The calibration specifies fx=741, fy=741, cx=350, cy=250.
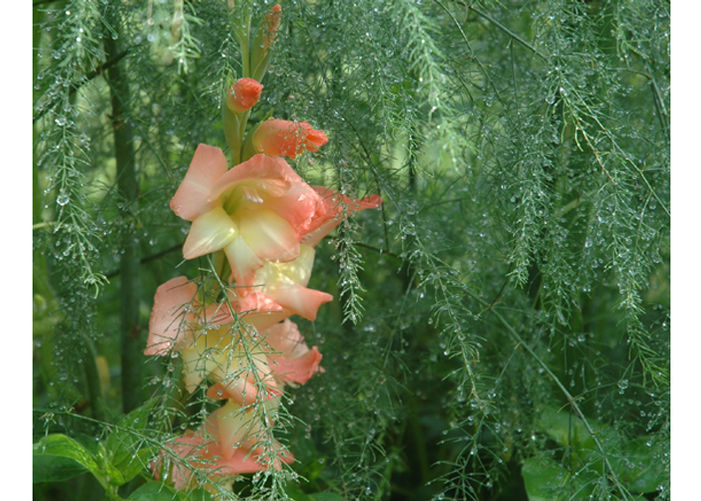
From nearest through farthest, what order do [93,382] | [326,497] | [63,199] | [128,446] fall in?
[63,199], [128,446], [326,497], [93,382]

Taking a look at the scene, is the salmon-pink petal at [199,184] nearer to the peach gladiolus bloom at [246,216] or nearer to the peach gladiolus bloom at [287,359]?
the peach gladiolus bloom at [246,216]

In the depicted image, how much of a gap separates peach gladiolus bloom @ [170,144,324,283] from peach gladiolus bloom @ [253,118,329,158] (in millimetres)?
12

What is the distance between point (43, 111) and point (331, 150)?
0.65 ft

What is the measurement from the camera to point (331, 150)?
55 centimetres

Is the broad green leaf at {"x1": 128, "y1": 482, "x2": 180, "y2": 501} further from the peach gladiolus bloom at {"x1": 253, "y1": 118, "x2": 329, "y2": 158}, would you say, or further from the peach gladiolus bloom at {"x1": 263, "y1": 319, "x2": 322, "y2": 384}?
the peach gladiolus bloom at {"x1": 253, "y1": 118, "x2": 329, "y2": 158}

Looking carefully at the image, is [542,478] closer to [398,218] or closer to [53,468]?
[398,218]

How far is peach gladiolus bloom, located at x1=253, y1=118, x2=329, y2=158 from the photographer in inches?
18.7

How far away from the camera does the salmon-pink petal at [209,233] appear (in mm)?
479

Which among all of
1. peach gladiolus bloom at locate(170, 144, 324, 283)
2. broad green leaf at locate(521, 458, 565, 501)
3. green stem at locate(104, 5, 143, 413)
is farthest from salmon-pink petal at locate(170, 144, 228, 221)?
broad green leaf at locate(521, 458, 565, 501)

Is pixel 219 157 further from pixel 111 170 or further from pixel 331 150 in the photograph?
pixel 111 170

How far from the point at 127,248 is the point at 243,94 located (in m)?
0.33

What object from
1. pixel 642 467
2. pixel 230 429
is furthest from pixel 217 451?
pixel 642 467

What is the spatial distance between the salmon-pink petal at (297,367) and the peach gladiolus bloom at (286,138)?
0.54 ft

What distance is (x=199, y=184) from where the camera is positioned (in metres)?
0.49
